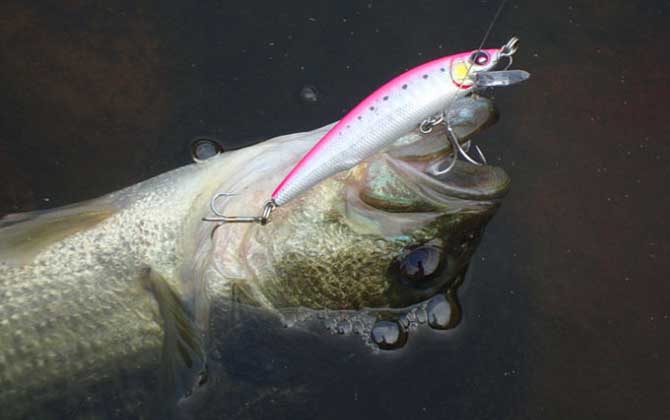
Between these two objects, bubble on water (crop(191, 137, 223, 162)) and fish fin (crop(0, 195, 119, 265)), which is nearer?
fish fin (crop(0, 195, 119, 265))

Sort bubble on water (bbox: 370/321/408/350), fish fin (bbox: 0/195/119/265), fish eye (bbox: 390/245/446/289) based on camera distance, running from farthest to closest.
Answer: bubble on water (bbox: 370/321/408/350) < fish fin (bbox: 0/195/119/265) < fish eye (bbox: 390/245/446/289)

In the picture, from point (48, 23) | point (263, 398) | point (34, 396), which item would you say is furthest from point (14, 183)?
point (263, 398)

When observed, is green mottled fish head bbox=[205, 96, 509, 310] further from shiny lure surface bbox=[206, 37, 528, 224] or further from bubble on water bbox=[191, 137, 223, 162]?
bubble on water bbox=[191, 137, 223, 162]

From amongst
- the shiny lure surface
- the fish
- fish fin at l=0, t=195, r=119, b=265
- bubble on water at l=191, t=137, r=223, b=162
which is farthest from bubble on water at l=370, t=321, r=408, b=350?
bubble on water at l=191, t=137, r=223, b=162

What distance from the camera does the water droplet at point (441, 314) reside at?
10.6 feet

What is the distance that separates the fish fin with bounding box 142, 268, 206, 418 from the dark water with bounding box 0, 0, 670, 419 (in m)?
1.05

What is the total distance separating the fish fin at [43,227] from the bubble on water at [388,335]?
1.08 m

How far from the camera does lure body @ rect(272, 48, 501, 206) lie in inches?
85.7

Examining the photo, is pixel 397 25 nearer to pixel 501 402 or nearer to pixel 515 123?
pixel 515 123

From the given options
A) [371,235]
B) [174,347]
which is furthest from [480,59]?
[174,347]

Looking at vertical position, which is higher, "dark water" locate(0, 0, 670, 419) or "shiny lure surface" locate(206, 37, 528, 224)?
"shiny lure surface" locate(206, 37, 528, 224)

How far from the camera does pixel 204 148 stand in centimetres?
360

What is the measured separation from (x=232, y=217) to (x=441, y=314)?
47.4 inches

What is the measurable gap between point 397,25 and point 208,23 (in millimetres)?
954
